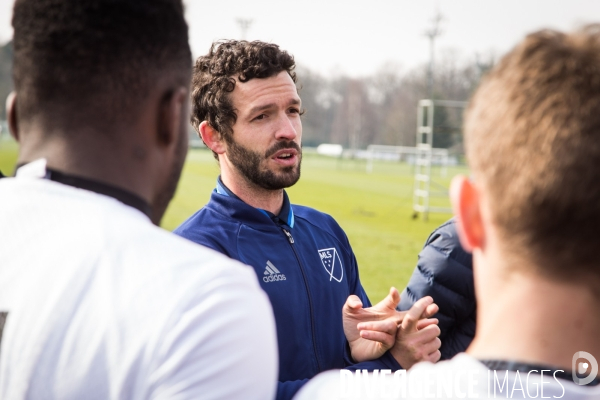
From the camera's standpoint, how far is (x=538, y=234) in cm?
108

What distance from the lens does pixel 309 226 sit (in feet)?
10.6

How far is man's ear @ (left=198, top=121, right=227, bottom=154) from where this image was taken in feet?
11.3

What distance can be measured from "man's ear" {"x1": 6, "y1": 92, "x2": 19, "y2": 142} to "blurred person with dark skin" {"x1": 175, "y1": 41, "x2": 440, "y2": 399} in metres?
1.33

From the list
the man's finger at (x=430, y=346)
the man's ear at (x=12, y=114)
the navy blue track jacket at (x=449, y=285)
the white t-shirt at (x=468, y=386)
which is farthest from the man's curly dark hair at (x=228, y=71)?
the white t-shirt at (x=468, y=386)

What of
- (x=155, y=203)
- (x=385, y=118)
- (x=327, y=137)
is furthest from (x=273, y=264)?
(x=327, y=137)

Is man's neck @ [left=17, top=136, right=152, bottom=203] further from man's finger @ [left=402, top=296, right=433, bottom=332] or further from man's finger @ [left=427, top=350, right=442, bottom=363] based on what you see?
man's finger @ [left=427, top=350, right=442, bottom=363]

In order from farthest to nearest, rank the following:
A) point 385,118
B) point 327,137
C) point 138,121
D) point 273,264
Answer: point 327,137 → point 385,118 → point 273,264 → point 138,121

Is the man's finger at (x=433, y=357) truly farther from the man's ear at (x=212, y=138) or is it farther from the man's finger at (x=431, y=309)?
the man's ear at (x=212, y=138)

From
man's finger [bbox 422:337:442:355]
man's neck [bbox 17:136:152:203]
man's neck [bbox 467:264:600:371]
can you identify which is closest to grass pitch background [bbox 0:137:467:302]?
man's neck [bbox 17:136:152:203]

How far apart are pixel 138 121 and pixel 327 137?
99.2 metres

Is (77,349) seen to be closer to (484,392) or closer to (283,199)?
(484,392)

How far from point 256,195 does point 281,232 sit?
1.03 ft

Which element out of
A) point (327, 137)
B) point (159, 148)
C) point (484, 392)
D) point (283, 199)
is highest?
point (159, 148)

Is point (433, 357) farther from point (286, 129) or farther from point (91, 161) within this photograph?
point (91, 161)
